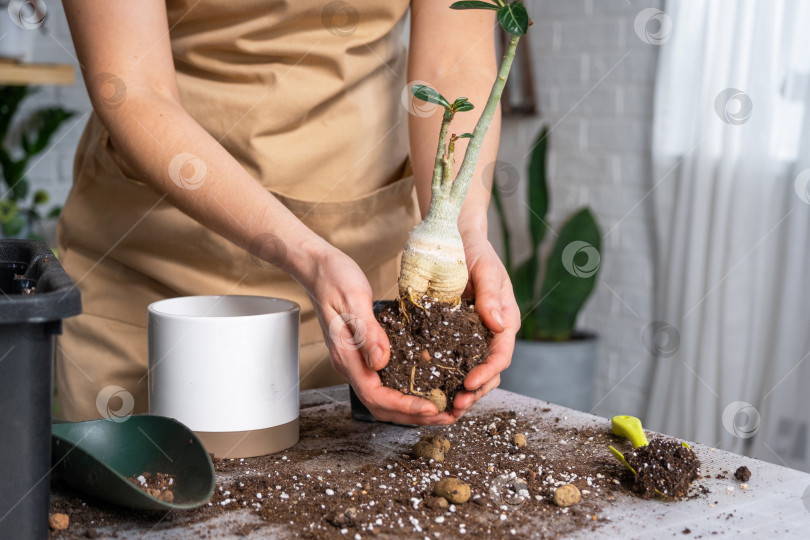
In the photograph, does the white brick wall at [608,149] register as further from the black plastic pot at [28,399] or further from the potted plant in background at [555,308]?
the black plastic pot at [28,399]

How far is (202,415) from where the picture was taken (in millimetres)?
836

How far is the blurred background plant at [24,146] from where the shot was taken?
281 centimetres

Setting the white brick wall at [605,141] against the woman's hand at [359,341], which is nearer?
the woman's hand at [359,341]

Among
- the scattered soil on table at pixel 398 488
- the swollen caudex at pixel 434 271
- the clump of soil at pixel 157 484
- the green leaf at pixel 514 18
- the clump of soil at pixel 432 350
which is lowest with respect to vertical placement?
the scattered soil on table at pixel 398 488

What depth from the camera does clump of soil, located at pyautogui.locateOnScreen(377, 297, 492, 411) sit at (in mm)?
835

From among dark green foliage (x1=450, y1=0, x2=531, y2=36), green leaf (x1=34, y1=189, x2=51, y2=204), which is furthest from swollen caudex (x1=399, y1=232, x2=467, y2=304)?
green leaf (x1=34, y1=189, x2=51, y2=204)

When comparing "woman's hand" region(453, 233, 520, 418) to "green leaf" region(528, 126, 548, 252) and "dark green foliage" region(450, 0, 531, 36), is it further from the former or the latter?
"green leaf" region(528, 126, 548, 252)

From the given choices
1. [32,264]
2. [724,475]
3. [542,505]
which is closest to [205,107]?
[32,264]

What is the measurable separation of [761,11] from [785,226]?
1.87ft

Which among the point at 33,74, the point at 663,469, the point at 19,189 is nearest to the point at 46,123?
the point at 19,189

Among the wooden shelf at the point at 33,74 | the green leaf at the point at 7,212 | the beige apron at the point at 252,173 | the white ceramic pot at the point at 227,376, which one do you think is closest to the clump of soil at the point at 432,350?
the white ceramic pot at the point at 227,376

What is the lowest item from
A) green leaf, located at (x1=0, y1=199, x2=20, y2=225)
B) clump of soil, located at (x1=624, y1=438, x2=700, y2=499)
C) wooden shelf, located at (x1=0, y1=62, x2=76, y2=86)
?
green leaf, located at (x1=0, y1=199, x2=20, y2=225)

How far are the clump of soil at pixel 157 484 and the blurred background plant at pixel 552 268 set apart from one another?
1.98 m

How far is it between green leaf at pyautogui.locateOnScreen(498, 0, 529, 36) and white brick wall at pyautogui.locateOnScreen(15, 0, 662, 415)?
1842mm
